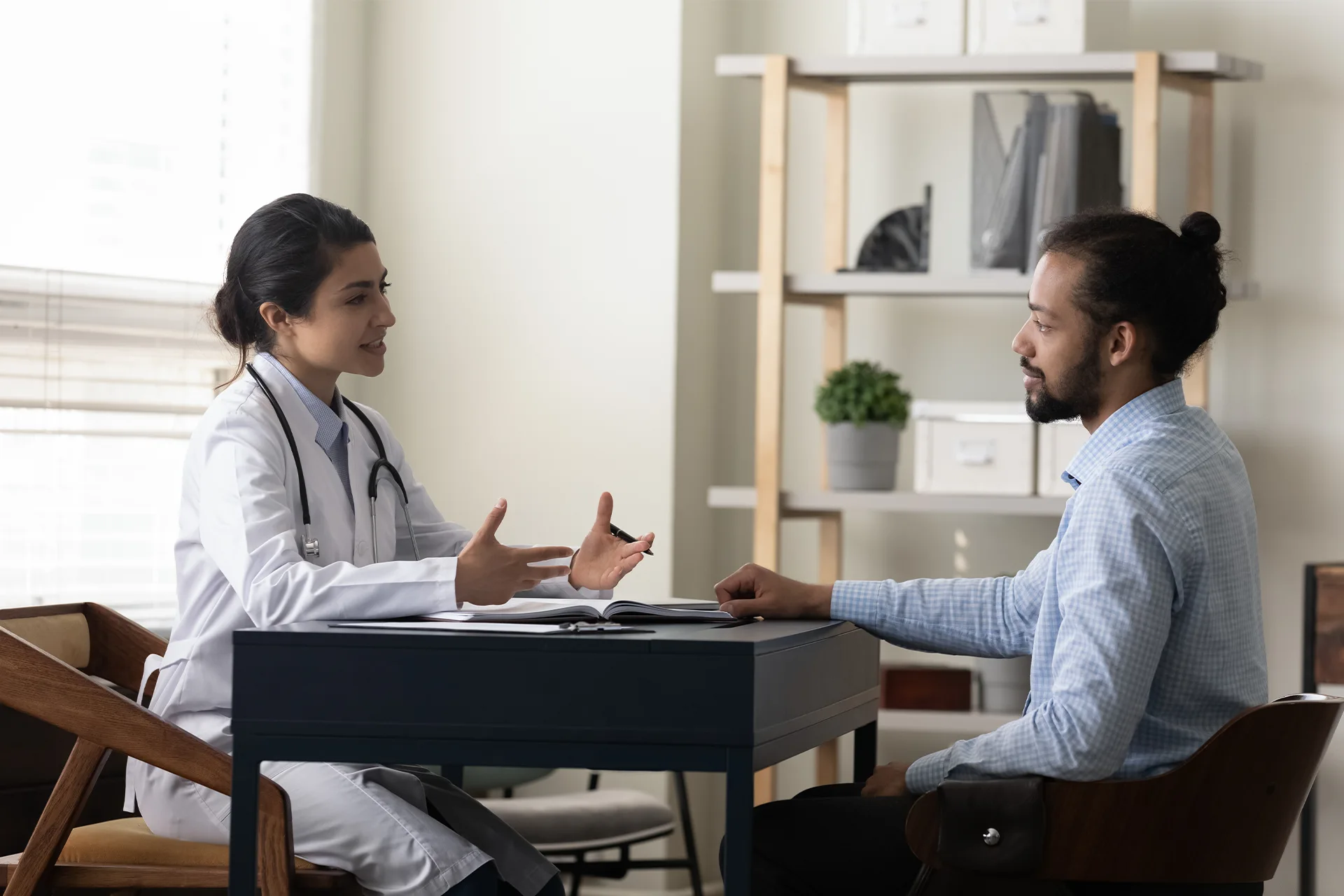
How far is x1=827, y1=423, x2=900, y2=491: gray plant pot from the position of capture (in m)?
3.30

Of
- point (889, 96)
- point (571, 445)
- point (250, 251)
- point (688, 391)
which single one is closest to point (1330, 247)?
point (889, 96)

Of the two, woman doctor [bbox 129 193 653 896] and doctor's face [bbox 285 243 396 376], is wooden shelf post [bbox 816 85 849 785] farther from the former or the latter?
doctor's face [bbox 285 243 396 376]

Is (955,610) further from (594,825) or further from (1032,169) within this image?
(1032,169)

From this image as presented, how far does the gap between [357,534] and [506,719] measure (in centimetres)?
69

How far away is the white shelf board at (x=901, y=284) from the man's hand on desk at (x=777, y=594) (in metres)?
1.43

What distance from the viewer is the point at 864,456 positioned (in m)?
3.31

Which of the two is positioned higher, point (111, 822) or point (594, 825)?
point (111, 822)

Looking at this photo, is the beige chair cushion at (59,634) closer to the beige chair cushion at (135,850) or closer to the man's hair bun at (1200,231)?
the beige chair cushion at (135,850)

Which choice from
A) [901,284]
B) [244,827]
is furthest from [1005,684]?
[244,827]

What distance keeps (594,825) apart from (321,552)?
114 centimetres

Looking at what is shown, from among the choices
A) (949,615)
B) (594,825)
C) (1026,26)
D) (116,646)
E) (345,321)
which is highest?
(1026,26)

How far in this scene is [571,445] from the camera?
3537 mm

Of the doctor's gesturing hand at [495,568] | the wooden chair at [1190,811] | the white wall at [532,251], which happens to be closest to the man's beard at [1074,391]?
the wooden chair at [1190,811]

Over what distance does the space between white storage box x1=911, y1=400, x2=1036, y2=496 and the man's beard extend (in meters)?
1.41
